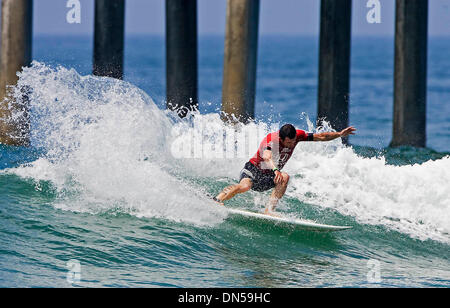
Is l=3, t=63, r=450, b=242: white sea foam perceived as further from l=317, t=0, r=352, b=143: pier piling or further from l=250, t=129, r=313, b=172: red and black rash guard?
l=317, t=0, r=352, b=143: pier piling

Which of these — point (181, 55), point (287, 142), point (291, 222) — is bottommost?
point (291, 222)

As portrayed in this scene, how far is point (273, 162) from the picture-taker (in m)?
9.07

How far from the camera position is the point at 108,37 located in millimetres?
13953

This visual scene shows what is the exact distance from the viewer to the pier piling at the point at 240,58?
13578mm

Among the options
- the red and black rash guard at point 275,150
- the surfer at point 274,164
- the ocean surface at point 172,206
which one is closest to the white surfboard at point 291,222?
the ocean surface at point 172,206

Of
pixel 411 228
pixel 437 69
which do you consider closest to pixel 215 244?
pixel 411 228

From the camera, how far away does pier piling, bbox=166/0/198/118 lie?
1434 cm

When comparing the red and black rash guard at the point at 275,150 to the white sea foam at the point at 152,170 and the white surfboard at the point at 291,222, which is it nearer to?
the white surfboard at the point at 291,222

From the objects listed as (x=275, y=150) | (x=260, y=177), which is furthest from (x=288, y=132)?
(x=260, y=177)

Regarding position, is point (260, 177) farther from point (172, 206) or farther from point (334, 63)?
point (334, 63)

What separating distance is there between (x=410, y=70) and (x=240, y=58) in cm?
329

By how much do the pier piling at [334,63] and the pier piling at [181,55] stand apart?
7.79 feet

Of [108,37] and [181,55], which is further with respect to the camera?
[181,55]

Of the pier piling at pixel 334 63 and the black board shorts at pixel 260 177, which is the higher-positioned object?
the pier piling at pixel 334 63
